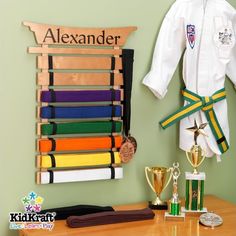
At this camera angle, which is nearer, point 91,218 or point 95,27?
point 91,218

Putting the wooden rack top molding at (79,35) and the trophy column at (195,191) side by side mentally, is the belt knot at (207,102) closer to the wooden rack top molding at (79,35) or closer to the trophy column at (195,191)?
the trophy column at (195,191)

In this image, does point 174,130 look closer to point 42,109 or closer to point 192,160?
point 192,160

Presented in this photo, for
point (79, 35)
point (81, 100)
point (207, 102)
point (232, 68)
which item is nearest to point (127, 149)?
point (81, 100)

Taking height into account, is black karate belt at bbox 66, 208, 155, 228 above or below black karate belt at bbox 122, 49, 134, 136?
below

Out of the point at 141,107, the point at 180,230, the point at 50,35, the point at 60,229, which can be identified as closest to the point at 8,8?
the point at 50,35

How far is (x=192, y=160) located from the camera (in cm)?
235

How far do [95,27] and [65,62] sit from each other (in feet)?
0.72

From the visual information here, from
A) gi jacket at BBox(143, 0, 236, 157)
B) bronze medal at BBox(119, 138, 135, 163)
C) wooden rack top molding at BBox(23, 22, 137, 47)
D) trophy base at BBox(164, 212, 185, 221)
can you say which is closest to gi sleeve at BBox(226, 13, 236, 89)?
gi jacket at BBox(143, 0, 236, 157)

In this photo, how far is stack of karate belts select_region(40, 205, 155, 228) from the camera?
81.5 inches

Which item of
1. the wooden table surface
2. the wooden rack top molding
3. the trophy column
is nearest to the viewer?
the wooden table surface

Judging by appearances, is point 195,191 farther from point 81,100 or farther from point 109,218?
point 81,100

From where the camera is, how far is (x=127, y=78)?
2326 mm

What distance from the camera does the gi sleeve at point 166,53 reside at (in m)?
2.34

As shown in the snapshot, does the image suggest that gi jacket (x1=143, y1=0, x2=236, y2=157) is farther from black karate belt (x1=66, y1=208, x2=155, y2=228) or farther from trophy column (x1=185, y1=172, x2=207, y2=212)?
black karate belt (x1=66, y1=208, x2=155, y2=228)
